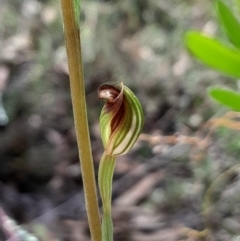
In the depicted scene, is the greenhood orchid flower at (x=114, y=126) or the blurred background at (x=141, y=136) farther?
the blurred background at (x=141, y=136)

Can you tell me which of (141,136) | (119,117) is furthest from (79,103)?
(141,136)

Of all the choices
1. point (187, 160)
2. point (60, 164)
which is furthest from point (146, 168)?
point (60, 164)

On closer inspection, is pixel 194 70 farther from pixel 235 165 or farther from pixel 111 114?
pixel 111 114

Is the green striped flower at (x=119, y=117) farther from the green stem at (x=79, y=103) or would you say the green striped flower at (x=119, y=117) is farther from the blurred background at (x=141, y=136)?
the blurred background at (x=141, y=136)

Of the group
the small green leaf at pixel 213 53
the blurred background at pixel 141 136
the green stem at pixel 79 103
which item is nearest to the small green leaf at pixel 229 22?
the small green leaf at pixel 213 53

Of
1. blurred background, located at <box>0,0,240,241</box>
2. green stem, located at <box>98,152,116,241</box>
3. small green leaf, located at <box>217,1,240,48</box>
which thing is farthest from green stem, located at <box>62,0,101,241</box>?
blurred background, located at <box>0,0,240,241</box>

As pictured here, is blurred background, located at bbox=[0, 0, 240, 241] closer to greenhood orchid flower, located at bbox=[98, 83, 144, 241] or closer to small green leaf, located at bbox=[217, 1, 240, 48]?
greenhood orchid flower, located at bbox=[98, 83, 144, 241]
